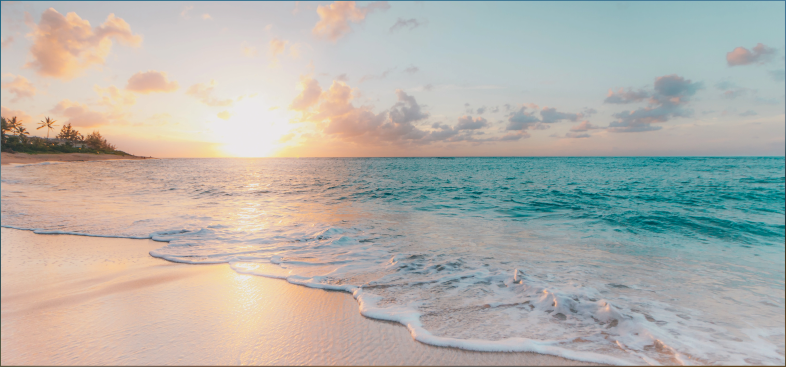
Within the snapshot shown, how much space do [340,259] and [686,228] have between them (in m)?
10.6

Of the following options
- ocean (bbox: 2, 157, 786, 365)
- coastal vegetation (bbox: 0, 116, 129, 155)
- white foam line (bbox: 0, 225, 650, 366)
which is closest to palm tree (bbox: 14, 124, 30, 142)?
coastal vegetation (bbox: 0, 116, 129, 155)

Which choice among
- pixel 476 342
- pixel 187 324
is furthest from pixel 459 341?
pixel 187 324

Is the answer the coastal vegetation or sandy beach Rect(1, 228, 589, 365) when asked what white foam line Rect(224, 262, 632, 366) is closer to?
sandy beach Rect(1, 228, 589, 365)

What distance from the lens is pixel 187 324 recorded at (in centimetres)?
337

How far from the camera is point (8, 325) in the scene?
3.20 m

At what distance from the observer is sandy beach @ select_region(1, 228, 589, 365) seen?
285 cm

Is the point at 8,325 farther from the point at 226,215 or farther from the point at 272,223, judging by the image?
the point at 226,215

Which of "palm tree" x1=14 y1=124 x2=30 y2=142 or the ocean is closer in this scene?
the ocean

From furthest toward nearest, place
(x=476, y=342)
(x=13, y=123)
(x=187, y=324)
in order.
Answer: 1. (x=13, y=123)
2. (x=187, y=324)
3. (x=476, y=342)

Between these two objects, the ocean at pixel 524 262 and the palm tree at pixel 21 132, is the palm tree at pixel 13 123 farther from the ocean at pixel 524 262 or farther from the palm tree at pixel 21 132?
the ocean at pixel 524 262

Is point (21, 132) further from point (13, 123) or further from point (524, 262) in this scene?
point (524, 262)

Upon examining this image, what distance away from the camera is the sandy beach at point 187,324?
2.85m

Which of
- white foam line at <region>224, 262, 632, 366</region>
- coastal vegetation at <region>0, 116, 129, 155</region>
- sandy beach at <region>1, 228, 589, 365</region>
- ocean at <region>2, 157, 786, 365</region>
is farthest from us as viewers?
coastal vegetation at <region>0, 116, 129, 155</region>

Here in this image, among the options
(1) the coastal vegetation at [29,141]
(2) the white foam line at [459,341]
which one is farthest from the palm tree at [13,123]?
(2) the white foam line at [459,341]
